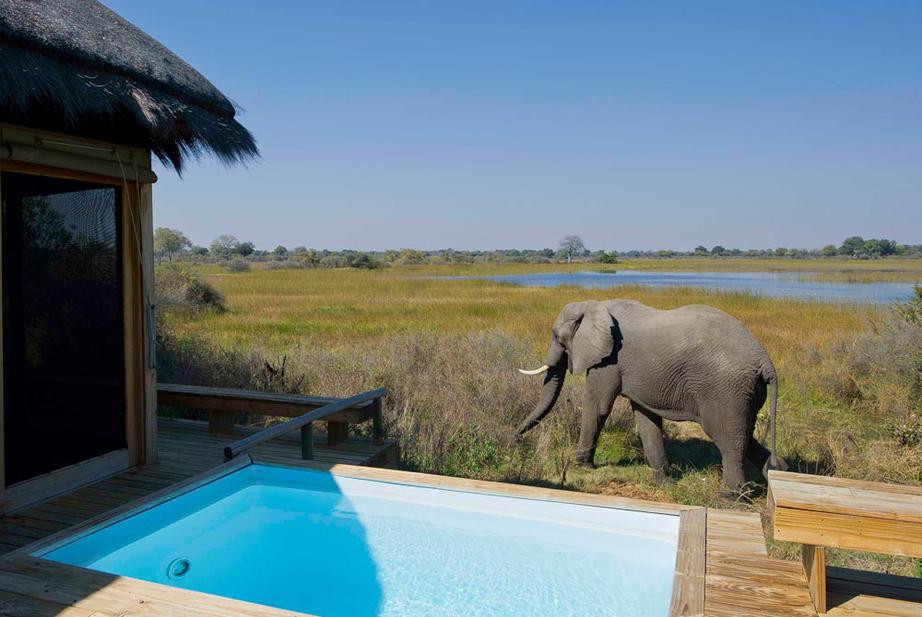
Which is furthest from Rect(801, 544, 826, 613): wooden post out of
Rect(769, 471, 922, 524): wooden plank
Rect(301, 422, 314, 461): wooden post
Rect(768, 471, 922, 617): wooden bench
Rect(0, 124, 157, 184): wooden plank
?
Rect(0, 124, 157, 184): wooden plank

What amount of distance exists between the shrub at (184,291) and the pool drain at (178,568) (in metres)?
16.9

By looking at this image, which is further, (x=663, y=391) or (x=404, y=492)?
(x=663, y=391)

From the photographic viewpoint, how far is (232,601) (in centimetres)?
284

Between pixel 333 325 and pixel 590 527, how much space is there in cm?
1548

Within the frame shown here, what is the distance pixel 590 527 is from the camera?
4141mm

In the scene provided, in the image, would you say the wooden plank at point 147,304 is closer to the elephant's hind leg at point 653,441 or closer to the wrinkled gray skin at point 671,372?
the wrinkled gray skin at point 671,372

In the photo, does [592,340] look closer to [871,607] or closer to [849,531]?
[871,607]

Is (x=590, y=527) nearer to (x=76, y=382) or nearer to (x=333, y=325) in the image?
(x=76, y=382)

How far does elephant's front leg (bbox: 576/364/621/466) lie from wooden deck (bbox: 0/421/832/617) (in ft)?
8.44

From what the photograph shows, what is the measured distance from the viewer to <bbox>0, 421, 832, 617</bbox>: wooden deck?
282 centimetres

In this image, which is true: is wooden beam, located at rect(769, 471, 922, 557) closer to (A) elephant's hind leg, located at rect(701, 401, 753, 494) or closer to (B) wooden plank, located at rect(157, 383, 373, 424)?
(A) elephant's hind leg, located at rect(701, 401, 753, 494)

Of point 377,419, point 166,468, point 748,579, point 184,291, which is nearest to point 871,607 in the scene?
point 748,579


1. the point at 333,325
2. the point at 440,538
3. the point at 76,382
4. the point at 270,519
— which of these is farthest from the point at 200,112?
the point at 333,325

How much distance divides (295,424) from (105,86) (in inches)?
104
